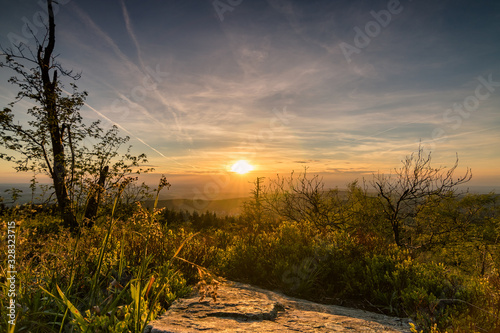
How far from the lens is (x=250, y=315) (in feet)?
9.85

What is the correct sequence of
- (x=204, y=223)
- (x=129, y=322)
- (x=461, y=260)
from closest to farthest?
1. (x=129, y=322)
2. (x=461, y=260)
3. (x=204, y=223)

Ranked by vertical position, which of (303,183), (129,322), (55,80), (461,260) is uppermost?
(55,80)

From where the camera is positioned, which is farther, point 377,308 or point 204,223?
Result: point 204,223

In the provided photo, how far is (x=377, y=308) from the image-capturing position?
4.22 m

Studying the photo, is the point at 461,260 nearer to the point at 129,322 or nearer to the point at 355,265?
the point at 355,265

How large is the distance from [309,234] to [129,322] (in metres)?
4.82

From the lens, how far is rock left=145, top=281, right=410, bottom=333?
2.65m

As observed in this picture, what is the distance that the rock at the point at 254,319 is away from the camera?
2.65m

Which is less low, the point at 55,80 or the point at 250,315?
the point at 55,80

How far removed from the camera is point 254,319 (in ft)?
9.77

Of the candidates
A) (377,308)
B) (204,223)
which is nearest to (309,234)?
(377,308)

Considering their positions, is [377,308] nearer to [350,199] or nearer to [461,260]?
[350,199]

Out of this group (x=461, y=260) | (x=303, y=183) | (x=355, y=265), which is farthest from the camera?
(x=461, y=260)

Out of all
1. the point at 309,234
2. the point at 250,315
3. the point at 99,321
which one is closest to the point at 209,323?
the point at 250,315
